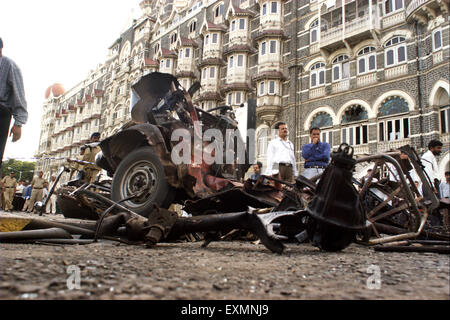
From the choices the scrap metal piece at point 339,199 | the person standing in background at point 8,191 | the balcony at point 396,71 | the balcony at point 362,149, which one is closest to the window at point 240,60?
the balcony at point 396,71

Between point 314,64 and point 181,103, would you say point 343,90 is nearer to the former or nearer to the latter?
point 314,64

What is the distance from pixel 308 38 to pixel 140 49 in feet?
76.3

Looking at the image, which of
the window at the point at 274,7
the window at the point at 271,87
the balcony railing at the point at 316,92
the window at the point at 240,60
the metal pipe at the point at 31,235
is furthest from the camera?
the window at the point at 240,60

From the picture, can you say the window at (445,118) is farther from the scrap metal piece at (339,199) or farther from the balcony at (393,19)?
the scrap metal piece at (339,199)

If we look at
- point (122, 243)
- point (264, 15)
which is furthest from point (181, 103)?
point (264, 15)

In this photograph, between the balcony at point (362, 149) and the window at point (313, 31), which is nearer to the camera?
the balcony at point (362, 149)

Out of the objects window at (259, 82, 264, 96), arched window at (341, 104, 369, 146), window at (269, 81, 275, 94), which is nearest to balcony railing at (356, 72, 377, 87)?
arched window at (341, 104, 369, 146)

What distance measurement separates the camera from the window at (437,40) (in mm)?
15107

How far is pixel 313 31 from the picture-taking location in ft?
69.7

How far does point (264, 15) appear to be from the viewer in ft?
76.8

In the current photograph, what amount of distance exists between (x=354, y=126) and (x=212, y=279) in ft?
60.4

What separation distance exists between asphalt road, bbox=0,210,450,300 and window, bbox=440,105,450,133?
15.6 metres

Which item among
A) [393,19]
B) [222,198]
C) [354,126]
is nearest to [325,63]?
[393,19]

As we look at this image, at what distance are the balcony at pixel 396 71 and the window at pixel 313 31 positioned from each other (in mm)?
5715
